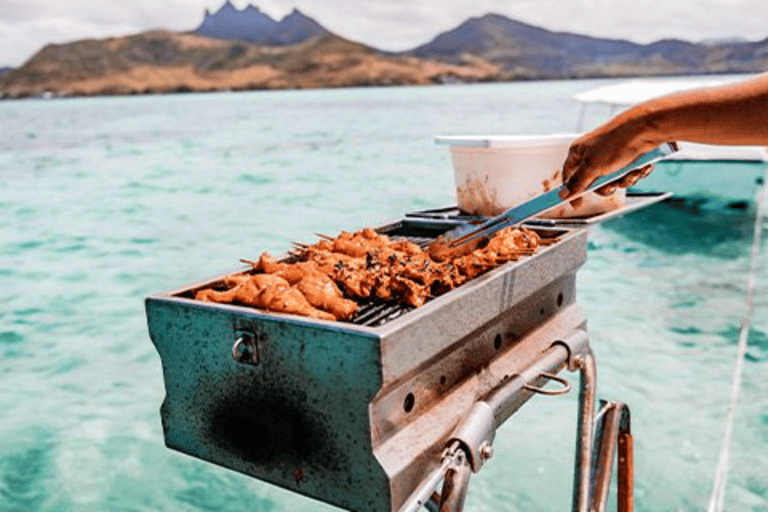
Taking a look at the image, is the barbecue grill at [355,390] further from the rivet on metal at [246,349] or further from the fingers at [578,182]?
the fingers at [578,182]

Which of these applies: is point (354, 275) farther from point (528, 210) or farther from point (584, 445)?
point (584, 445)

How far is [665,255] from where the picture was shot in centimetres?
1304

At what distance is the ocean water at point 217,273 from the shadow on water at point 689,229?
0.08 metres

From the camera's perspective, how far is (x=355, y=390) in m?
1.86

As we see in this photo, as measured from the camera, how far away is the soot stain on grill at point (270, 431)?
6.53 feet

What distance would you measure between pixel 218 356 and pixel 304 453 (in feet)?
1.28

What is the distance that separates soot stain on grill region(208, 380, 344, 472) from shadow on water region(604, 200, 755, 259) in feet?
40.8

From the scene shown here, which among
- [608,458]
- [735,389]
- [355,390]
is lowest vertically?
[735,389]

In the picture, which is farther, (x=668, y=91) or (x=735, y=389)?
(x=668, y=91)

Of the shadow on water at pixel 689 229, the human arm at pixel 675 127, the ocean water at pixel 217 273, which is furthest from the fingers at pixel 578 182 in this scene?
the shadow on water at pixel 689 229

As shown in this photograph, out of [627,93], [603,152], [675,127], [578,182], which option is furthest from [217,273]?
[627,93]

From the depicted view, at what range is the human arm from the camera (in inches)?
65.3

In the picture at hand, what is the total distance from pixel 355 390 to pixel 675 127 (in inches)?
44.1

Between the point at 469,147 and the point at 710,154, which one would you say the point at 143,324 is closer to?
the point at 469,147
